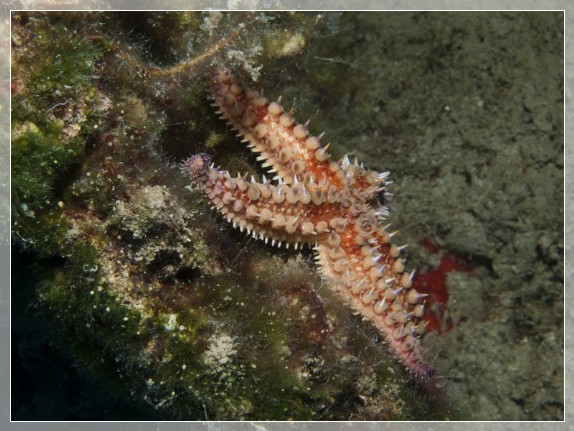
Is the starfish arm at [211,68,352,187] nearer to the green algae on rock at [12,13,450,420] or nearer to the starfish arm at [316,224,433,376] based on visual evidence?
the green algae on rock at [12,13,450,420]

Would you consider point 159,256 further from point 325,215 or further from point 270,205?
point 325,215

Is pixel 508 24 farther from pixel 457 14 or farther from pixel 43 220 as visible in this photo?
pixel 43 220

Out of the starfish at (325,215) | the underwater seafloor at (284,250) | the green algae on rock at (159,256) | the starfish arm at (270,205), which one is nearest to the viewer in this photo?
the green algae on rock at (159,256)

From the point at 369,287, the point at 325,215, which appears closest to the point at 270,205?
the point at 325,215

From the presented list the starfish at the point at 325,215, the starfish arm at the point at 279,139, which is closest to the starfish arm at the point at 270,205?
the starfish at the point at 325,215

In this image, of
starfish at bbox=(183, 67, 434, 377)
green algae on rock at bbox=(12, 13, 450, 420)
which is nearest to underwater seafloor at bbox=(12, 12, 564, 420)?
green algae on rock at bbox=(12, 13, 450, 420)

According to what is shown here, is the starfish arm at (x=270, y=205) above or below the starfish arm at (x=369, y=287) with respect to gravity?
above

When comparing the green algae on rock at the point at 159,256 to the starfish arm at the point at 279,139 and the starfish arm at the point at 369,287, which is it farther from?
the starfish arm at the point at 279,139
